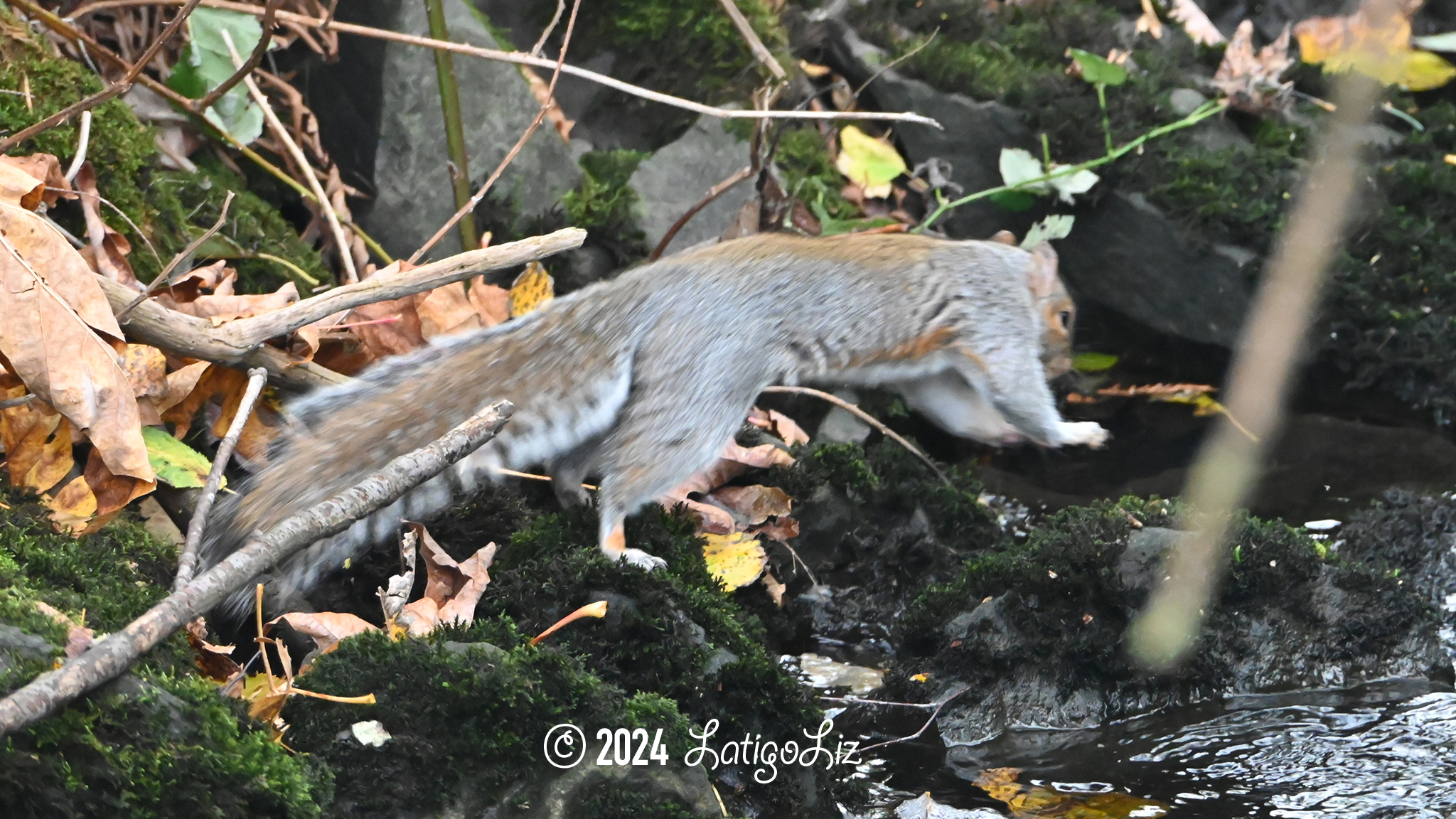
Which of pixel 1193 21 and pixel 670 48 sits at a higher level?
pixel 1193 21

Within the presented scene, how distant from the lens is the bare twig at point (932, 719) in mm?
3016

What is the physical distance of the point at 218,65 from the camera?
13.6 feet

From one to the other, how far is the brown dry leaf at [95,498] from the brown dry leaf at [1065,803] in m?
1.96

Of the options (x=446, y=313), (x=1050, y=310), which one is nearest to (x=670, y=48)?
(x=446, y=313)

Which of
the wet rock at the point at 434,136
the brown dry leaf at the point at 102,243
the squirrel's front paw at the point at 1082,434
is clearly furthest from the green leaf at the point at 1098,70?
the brown dry leaf at the point at 102,243

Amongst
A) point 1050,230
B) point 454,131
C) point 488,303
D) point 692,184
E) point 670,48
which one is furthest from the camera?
point 670,48

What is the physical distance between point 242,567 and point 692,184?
318cm

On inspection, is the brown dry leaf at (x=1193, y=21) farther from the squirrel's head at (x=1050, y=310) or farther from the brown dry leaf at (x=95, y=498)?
the brown dry leaf at (x=95, y=498)

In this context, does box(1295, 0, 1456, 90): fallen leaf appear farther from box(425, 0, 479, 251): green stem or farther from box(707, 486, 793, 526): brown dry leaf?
box(425, 0, 479, 251): green stem

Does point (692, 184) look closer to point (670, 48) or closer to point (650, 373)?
point (670, 48)

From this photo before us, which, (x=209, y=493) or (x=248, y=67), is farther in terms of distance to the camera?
(x=248, y=67)

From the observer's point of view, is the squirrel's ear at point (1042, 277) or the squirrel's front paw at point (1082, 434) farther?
the squirrel's ear at point (1042, 277)

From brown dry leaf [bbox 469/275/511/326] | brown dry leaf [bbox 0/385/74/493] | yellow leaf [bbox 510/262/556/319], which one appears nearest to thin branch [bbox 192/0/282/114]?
brown dry leaf [bbox 469/275/511/326]

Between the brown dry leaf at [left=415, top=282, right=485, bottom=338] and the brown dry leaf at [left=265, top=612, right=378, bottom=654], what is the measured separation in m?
1.23
